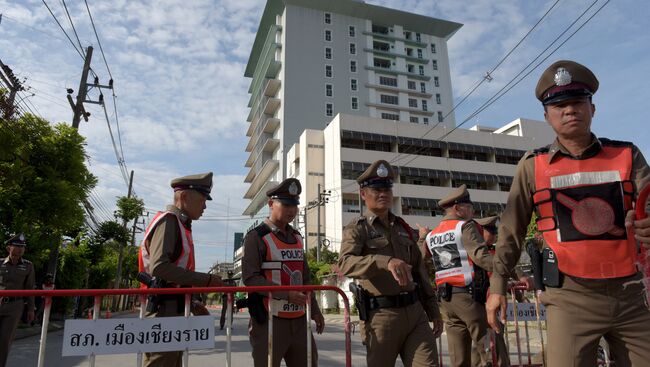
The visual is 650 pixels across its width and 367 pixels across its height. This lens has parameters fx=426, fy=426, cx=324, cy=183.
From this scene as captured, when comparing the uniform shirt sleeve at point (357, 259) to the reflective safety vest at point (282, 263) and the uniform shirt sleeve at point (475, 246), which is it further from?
the uniform shirt sleeve at point (475, 246)

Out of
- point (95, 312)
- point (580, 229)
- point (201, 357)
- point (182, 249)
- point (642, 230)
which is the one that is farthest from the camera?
point (201, 357)

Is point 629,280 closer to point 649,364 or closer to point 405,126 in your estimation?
point 649,364

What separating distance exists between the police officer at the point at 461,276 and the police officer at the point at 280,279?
1.52 metres

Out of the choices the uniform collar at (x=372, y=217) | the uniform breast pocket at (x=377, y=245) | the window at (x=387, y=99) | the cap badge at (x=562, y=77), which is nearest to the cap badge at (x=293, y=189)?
the uniform collar at (x=372, y=217)

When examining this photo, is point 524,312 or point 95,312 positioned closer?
point 95,312

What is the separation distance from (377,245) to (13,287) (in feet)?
20.0

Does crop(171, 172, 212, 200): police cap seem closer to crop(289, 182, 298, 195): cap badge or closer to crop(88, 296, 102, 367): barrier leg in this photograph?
crop(289, 182, 298, 195): cap badge

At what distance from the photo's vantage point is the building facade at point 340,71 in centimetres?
5912

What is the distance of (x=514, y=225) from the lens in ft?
8.07

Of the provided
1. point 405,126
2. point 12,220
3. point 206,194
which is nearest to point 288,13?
point 405,126

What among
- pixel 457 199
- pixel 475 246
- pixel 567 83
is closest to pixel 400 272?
pixel 567 83

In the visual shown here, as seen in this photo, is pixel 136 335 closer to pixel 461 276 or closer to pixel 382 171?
pixel 382 171

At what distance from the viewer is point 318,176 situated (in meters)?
48.4

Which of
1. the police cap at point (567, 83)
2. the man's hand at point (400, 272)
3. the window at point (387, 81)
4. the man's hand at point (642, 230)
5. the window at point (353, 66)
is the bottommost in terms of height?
the man's hand at point (400, 272)
